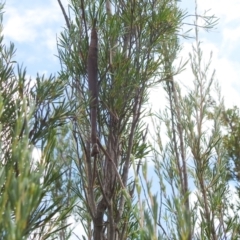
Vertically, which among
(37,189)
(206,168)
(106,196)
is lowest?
(37,189)

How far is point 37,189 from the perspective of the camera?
866mm

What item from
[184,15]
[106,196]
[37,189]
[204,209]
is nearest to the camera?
[37,189]

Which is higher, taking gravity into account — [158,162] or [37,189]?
[158,162]

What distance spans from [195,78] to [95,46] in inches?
77.6

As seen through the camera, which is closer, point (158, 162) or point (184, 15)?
point (184, 15)

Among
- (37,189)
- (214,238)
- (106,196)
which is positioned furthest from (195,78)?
(37,189)

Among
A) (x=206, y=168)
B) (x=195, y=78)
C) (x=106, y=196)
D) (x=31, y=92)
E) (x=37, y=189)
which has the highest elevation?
(x=195, y=78)

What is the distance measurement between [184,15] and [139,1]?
248mm

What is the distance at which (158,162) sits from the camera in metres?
3.78

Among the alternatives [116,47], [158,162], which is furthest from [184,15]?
[158,162]

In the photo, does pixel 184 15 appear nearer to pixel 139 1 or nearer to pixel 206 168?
pixel 139 1

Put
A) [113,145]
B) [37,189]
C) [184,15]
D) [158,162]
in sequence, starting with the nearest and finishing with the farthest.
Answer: [37,189] → [113,145] → [184,15] → [158,162]

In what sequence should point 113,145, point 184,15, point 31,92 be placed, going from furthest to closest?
point 184,15
point 113,145
point 31,92

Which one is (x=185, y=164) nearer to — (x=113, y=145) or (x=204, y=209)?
(x=204, y=209)
